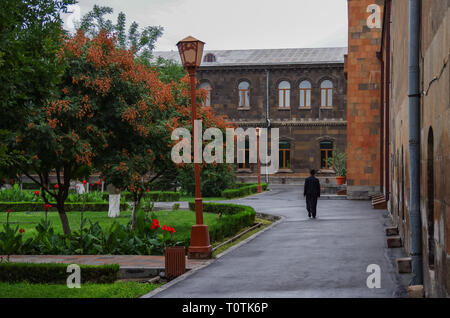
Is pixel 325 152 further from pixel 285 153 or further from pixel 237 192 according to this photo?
pixel 237 192

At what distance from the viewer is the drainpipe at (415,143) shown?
25.9 ft

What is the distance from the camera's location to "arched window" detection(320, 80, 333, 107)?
47438 millimetres

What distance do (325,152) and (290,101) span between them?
5.13 metres

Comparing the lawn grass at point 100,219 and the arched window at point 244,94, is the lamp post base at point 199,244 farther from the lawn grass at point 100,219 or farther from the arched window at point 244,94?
the arched window at point 244,94

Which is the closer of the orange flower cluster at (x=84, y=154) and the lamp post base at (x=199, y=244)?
the lamp post base at (x=199, y=244)

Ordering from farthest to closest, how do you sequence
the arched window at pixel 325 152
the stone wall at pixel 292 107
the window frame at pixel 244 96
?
Answer: the window frame at pixel 244 96 → the arched window at pixel 325 152 → the stone wall at pixel 292 107

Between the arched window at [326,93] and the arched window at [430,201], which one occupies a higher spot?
the arched window at [326,93]

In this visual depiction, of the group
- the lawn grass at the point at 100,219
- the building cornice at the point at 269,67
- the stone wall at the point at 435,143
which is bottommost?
the lawn grass at the point at 100,219

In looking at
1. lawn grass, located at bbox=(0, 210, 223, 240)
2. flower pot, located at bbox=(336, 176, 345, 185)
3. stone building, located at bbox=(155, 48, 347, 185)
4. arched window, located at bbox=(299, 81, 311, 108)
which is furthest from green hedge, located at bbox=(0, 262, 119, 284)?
arched window, located at bbox=(299, 81, 311, 108)

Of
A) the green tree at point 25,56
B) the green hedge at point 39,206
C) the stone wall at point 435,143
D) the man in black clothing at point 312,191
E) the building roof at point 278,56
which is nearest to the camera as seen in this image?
the stone wall at point 435,143

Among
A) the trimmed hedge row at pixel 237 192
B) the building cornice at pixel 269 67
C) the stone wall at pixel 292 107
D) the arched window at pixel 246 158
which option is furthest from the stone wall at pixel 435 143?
the building cornice at pixel 269 67

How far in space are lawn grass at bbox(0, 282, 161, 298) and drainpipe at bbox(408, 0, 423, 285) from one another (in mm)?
4258

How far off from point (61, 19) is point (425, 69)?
18.8 ft
